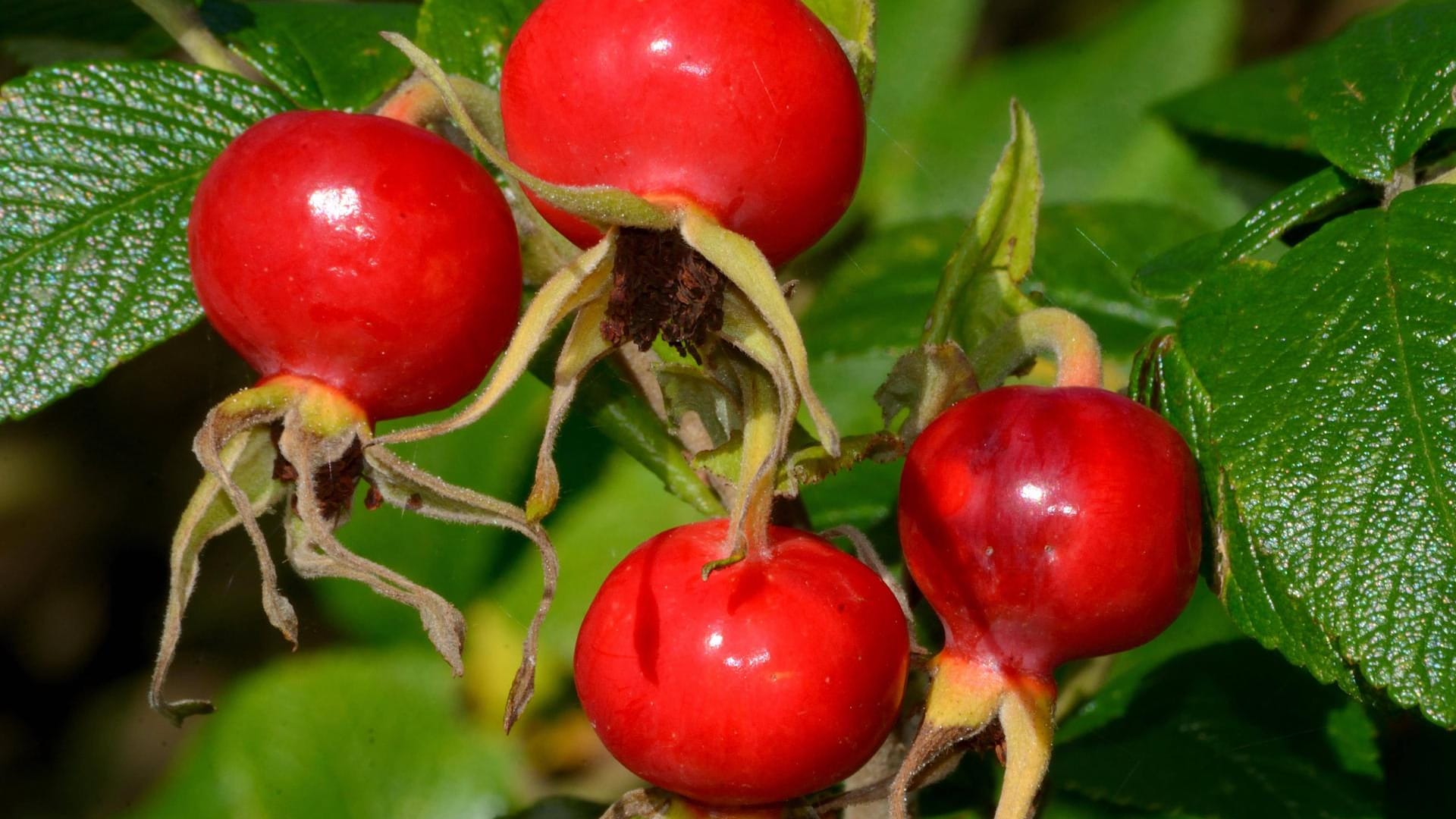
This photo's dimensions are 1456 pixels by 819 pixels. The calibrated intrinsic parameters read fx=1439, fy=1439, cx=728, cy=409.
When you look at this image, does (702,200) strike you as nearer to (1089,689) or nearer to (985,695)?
(985,695)

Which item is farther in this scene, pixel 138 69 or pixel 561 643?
pixel 561 643

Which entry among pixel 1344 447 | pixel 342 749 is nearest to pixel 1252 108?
pixel 1344 447

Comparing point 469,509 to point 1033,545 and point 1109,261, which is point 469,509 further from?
point 1109,261

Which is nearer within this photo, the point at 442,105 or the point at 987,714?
the point at 987,714

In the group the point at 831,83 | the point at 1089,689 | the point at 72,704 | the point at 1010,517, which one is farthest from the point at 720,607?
the point at 72,704

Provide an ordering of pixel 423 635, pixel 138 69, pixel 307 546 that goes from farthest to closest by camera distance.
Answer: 1. pixel 423 635
2. pixel 138 69
3. pixel 307 546

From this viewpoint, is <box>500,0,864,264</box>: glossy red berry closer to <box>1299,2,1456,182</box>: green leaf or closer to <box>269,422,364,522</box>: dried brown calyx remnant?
<box>269,422,364,522</box>: dried brown calyx remnant

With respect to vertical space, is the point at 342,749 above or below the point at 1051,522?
below

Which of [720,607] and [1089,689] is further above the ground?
[720,607]
